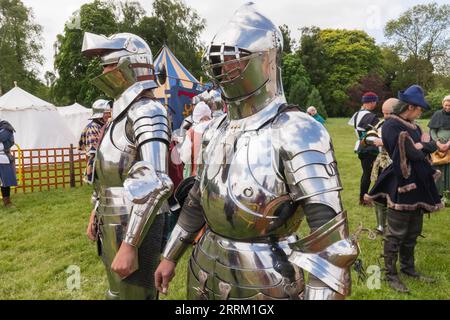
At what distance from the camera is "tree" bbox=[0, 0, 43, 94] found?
2525 centimetres

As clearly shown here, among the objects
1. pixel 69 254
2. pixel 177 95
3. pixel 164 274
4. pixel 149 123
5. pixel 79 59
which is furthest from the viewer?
pixel 79 59

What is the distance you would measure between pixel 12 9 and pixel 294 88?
20040 millimetres

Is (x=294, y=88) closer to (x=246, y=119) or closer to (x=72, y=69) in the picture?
(x=72, y=69)

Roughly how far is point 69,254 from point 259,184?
4323 millimetres

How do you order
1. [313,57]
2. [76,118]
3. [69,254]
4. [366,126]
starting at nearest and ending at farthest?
[69,254] → [366,126] → [76,118] → [313,57]

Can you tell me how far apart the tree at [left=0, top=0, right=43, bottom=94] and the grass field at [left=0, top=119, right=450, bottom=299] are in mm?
21764

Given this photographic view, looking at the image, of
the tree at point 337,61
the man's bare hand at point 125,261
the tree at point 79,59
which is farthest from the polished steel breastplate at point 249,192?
the tree at point 337,61

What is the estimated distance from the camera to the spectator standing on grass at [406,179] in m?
3.62

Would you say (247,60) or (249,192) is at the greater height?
(247,60)

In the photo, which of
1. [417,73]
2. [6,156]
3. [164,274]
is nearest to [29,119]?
[6,156]

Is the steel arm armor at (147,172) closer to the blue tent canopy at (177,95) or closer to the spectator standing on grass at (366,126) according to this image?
the spectator standing on grass at (366,126)

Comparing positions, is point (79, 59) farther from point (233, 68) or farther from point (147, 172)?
point (233, 68)

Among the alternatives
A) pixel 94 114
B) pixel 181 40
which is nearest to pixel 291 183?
pixel 94 114

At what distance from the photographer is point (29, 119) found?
13594 millimetres
